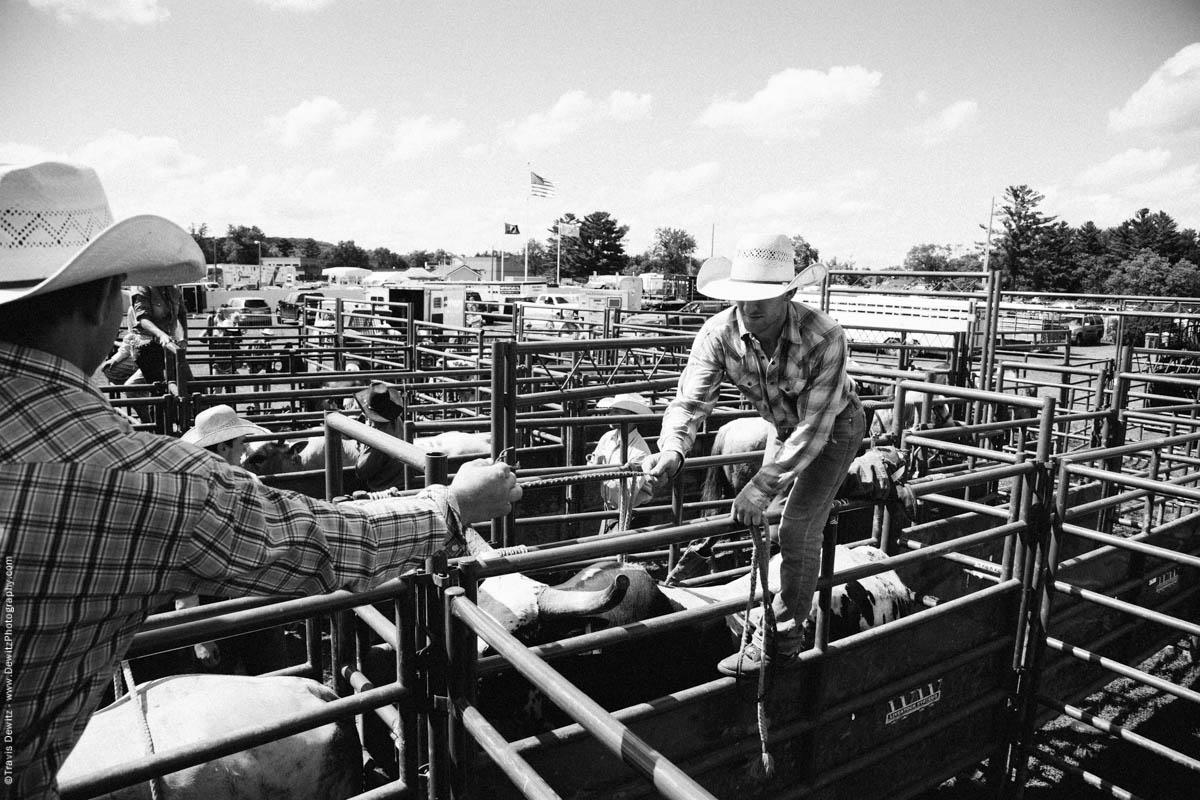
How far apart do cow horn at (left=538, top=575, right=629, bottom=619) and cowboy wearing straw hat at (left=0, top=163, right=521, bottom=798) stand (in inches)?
60.0

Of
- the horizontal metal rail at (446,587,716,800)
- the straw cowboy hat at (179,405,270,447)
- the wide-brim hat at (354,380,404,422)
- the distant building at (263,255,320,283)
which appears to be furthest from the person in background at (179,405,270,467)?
the distant building at (263,255,320,283)

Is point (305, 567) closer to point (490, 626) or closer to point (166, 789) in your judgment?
point (490, 626)

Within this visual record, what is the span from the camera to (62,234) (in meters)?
1.21

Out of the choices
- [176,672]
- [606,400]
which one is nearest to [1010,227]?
[606,400]

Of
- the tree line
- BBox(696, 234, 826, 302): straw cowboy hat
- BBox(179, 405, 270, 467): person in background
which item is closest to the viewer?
BBox(696, 234, 826, 302): straw cowboy hat

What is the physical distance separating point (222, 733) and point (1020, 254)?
294 feet

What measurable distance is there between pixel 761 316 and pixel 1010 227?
91294 millimetres

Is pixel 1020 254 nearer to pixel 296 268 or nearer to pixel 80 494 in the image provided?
pixel 296 268

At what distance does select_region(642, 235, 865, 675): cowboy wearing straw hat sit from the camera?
2.97 m

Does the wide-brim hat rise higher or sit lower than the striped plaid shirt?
lower

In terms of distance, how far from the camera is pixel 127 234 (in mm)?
1222

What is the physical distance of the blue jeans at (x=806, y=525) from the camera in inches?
117

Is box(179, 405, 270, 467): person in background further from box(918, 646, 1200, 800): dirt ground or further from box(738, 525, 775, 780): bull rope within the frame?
box(918, 646, 1200, 800): dirt ground

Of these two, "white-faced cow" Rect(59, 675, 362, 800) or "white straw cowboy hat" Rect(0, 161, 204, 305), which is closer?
"white straw cowboy hat" Rect(0, 161, 204, 305)
